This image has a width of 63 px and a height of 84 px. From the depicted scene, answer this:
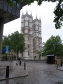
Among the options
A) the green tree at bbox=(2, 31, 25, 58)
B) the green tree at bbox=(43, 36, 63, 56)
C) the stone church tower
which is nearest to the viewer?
the green tree at bbox=(43, 36, 63, 56)

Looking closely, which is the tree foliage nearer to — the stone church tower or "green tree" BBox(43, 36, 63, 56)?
"green tree" BBox(43, 36, 63, 56)

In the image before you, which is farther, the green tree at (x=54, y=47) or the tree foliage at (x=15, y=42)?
the tree foliage at (x=15, y=42)

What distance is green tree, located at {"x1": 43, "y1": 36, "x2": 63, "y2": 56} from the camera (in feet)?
253

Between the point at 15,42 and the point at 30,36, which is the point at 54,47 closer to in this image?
the point at 15,42

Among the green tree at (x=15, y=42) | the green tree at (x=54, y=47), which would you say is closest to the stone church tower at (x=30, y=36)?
the green tree at (x=15, y=42)

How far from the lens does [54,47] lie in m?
78.1

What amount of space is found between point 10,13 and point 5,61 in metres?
10.2

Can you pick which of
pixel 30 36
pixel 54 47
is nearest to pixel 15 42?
pixel 54 47

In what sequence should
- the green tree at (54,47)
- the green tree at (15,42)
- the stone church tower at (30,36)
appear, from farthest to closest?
the stone church tower at (30,36), the green tree at (15,42), the green tree at (54,47)

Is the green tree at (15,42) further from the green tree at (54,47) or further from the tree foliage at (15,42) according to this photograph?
the green tree at (54,47)

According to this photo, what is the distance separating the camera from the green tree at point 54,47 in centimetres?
7699

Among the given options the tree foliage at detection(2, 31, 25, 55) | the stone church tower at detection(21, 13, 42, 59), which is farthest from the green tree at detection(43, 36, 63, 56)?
the stone church tower at detection(21, 13, 42, 59)

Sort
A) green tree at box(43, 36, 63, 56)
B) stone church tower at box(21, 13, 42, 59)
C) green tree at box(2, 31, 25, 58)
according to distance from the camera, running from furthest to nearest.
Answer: stone church tower at box(21, 13, 42, 59)
green tree at box(2, 31, 25, 58)
green tree at box(43, 36, 63, 56)

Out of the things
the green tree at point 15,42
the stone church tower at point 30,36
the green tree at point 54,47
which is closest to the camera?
the green tree at point 54,47
